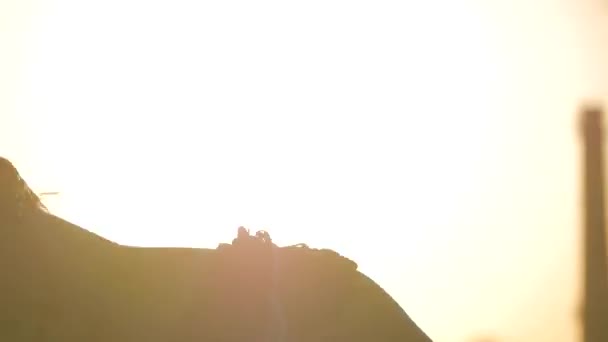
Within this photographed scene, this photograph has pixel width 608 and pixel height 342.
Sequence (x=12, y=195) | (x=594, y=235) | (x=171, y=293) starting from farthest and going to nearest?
(x=594, y=235), (x=171, y=293), (x=12, y=195)

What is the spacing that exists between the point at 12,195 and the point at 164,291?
8.04 ft

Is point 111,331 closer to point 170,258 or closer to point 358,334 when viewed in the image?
point 170,258

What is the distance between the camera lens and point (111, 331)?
1072 cm

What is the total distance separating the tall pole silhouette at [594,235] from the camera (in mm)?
29891

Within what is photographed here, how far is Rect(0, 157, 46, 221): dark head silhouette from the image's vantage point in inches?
429

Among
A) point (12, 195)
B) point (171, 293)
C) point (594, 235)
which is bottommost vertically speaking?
point (171, 293)

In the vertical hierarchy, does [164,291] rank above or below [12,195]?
below

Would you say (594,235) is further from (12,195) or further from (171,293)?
(12,195)

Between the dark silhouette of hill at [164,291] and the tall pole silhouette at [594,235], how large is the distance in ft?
66.2

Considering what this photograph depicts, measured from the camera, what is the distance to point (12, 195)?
35.9 feet

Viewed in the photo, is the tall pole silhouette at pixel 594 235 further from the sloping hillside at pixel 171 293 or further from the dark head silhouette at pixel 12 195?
the dark head silhouette at pixel 12 195

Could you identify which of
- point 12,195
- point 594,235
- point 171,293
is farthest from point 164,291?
point 594,235

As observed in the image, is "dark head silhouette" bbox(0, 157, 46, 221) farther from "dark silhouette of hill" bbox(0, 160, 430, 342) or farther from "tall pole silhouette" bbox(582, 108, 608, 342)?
"tall pole silhouette" bbox(582, 108, 608, 342)

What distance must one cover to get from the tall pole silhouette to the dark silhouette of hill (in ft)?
66.2
